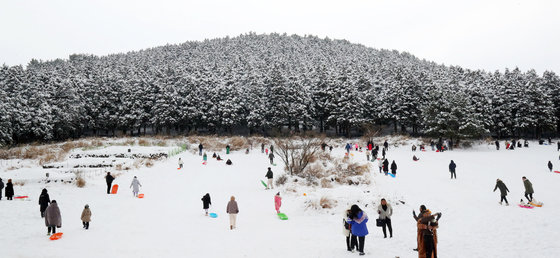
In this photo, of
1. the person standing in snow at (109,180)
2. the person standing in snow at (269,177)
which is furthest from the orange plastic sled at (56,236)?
the person standing in snow at (269,177)

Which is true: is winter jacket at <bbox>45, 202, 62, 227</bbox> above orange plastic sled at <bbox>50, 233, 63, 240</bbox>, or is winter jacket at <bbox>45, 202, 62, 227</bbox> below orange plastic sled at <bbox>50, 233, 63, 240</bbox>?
above

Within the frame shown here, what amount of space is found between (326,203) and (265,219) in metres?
2.79

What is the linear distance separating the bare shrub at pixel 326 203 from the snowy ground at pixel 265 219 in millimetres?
231

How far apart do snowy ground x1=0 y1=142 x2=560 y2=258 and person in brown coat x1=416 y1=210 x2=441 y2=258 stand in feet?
4.03

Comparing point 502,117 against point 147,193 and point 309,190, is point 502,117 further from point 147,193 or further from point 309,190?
point 147,193

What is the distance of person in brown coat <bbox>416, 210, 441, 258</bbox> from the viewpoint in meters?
7.27

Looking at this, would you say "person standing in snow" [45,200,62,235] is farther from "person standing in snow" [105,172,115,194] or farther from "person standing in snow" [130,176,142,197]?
"person standing in snow" [105,172,115,194]

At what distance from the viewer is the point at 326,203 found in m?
14.0

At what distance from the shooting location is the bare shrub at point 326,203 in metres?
13.9

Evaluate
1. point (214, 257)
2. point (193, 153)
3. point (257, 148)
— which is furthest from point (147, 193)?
point (257, 148)

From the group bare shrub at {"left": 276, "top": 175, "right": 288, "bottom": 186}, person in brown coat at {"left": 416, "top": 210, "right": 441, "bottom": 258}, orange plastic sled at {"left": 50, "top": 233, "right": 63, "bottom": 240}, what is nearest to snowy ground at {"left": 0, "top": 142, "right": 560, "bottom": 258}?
orange plastic sled at {"left": 50, "top": 233, "right": 63, "bottom": 240}

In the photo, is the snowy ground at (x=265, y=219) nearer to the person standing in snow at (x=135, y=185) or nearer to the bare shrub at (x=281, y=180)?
the person standing in snow at (x=135, y=185)

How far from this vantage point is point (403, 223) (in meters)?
12.2

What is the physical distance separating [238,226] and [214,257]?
11.4ft
